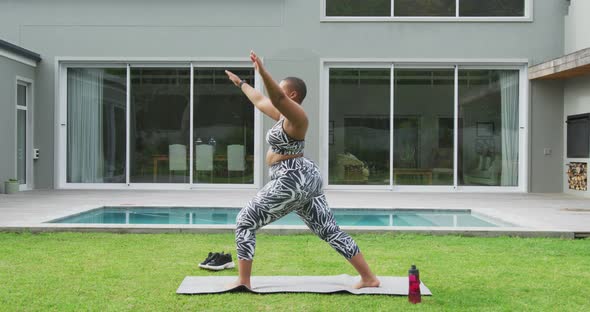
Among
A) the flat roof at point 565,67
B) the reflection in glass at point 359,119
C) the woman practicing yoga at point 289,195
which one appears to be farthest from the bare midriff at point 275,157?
the reflection in glass at point 359,119

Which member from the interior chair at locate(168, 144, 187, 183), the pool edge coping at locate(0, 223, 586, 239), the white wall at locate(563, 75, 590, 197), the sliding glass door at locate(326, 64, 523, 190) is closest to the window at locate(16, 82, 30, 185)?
the interior chair at locate(168, 144, 187, 183)

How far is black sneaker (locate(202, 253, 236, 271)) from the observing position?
4812 mm

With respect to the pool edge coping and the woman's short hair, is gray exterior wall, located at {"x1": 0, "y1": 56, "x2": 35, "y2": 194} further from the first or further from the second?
the woman's short hair

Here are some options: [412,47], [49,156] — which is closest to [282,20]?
[412,47]

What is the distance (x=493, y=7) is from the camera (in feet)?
43.2

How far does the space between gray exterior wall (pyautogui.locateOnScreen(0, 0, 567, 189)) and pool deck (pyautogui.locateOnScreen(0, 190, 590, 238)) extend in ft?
6.24

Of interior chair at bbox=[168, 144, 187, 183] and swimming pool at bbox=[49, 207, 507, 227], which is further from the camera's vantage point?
interior chair at bbox=[168, 144, 187, 183]

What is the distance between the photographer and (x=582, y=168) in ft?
40.0

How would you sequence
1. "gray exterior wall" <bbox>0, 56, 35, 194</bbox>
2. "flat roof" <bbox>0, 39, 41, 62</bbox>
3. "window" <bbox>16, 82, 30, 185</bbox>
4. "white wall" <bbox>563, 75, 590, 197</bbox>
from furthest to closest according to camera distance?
"window" <bbox>16, 82, 30, 185</bbox>
"white wall" <bbox>563, 75, 590, 197</bbox>
"gray exterior wall" <bbox>0, 56, 35, 194</bbox>
"flat roof" <bbox>0, 39, 41, 62</bbox>

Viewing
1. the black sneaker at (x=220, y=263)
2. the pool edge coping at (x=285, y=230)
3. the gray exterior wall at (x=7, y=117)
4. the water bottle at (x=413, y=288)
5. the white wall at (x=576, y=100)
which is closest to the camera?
the water bottle at (x=413, y=288)

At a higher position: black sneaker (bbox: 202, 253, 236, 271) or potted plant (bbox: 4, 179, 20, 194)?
potted plant (bbox: 4, 179, 20, 194)

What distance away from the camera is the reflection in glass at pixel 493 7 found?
1314 cm

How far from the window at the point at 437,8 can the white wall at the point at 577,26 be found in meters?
0.85

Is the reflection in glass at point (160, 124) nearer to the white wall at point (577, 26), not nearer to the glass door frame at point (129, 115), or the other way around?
the glass door frame at point (129, 115)
